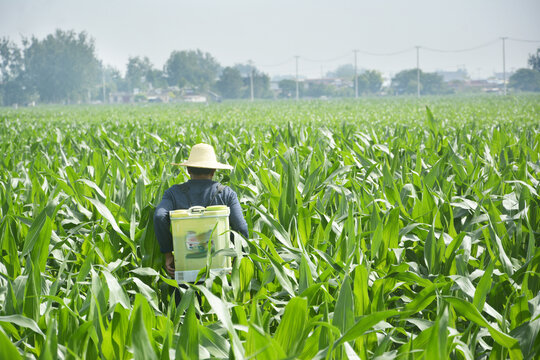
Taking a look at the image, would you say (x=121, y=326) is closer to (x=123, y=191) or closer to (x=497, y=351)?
(x=497, y=351)

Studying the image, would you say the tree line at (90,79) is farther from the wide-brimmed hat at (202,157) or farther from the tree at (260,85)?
the wide-brimmed hat at (202,157)

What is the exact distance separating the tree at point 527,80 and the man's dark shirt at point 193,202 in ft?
341

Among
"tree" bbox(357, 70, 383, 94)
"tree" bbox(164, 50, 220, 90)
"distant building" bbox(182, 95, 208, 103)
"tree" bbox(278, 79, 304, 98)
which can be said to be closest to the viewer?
"distant building" bbox(182, 95, 208, 103)

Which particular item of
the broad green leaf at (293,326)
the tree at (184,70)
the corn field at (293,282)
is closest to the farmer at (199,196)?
the corn field at (293,282)

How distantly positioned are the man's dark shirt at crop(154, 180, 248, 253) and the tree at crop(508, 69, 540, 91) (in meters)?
104

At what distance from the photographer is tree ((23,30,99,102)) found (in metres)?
103

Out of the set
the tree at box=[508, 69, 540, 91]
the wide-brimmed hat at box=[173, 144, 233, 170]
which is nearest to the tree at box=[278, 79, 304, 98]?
the tree at box=[508, 69, 540, 91]

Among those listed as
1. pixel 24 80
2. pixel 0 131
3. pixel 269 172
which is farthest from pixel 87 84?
pixel 269 172

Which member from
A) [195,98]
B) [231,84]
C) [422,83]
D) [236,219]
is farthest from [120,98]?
[236,219]

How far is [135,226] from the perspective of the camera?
3.41 metres

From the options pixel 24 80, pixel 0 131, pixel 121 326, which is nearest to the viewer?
pixel 121 326

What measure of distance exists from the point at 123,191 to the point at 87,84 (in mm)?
112111

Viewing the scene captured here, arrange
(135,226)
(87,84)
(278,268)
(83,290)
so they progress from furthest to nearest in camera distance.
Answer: (87,84), (135,226), (83,290), (278,268)

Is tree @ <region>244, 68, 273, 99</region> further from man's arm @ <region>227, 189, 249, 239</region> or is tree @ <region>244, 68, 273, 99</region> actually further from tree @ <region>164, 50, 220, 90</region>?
man's arm @ <region>227, 189, 249, 239</region>
